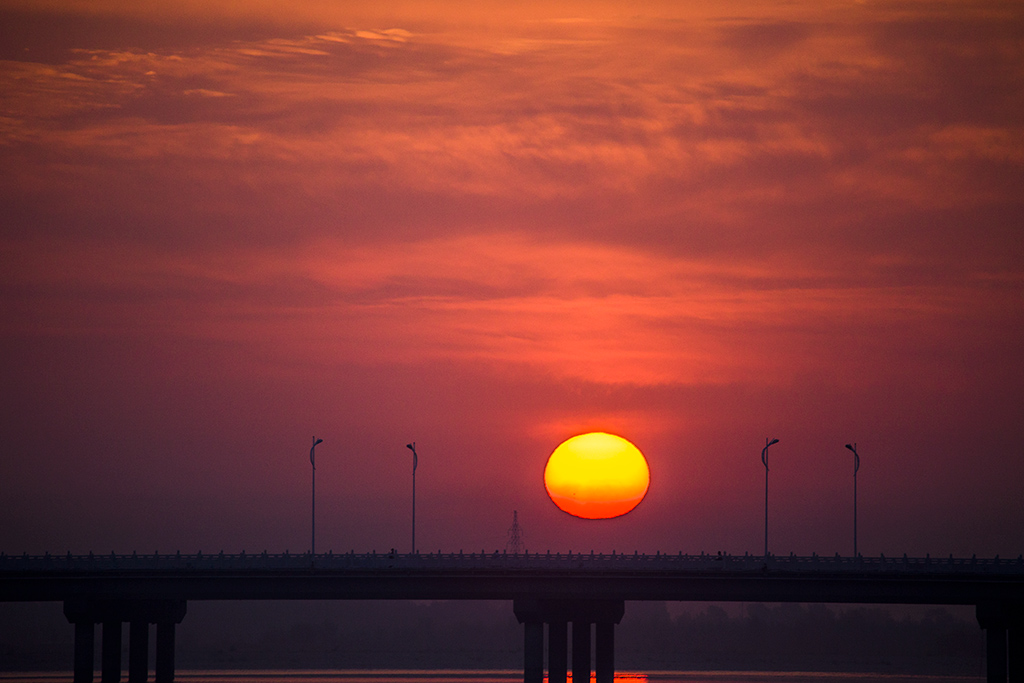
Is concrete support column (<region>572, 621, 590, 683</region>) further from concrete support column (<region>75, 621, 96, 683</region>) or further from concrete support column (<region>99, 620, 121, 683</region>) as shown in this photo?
concrete support column (<region>75, 621, 96, 683</region>)

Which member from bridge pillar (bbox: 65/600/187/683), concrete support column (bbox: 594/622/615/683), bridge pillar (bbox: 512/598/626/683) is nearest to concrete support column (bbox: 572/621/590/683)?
bridge pillar (bbox: 512/598/626/683)

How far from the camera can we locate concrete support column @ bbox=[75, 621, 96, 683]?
13062 cm

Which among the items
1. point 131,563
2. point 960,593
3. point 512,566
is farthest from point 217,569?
point 960,593

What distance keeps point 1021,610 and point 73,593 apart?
87910 mm

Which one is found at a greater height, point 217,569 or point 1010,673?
point 217,569

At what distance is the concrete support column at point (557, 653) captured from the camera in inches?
5290

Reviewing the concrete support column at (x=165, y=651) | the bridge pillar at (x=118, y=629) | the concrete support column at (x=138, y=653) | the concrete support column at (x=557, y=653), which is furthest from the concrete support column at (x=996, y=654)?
the concrete support column at (x=138, y=653)

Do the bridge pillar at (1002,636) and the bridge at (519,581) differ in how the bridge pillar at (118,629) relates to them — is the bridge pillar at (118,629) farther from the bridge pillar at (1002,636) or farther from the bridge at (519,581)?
the bridge pillar at (1002,636)

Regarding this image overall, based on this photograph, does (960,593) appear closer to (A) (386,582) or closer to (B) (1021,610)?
(B) (1021,610)

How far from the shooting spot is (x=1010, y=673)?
124 meters

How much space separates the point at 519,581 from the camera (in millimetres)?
129000

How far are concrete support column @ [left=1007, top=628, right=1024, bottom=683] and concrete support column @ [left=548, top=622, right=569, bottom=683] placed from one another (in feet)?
137

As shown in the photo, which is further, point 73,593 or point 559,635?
point 559,635

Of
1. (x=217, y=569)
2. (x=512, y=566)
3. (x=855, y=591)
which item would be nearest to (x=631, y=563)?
(x=512, y=566)
